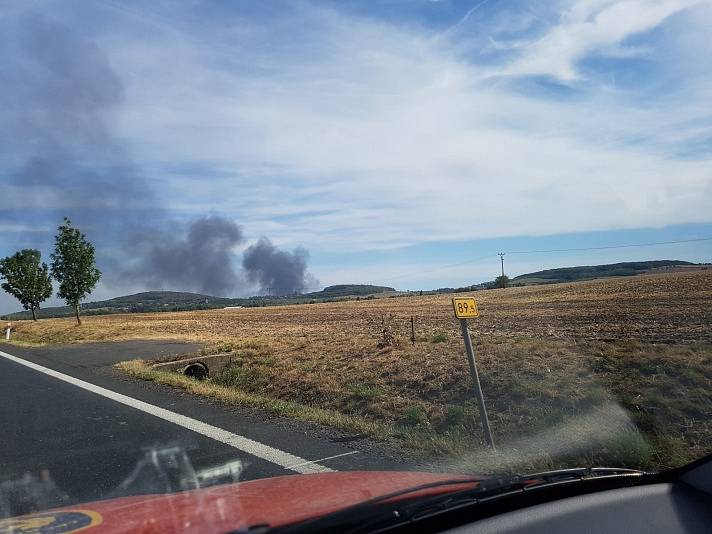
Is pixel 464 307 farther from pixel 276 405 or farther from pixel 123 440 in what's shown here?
pixel 123 440

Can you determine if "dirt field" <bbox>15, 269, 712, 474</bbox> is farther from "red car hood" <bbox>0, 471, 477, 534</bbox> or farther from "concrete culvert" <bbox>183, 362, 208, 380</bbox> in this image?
"red car hood" <bbox>0, 471, 477, 534</bbox>

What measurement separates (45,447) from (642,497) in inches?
258

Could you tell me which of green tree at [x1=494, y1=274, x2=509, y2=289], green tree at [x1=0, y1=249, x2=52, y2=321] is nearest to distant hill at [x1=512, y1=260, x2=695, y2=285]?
green tree at [x1=494, y1=274, x2=509, y2=289]

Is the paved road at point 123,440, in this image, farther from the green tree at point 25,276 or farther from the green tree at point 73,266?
the green tree at point 25,276

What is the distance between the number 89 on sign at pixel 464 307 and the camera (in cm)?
650

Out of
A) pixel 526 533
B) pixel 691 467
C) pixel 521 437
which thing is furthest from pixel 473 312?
pixel 526 533

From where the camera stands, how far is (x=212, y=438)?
7047mm

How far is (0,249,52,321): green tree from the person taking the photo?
59.2 m

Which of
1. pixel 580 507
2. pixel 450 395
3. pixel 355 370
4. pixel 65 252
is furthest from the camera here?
pixel 65 252

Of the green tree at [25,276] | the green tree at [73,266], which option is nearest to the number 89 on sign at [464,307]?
the green tree at [73,266]

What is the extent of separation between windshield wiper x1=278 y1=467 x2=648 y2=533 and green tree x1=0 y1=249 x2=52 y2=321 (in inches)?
2548

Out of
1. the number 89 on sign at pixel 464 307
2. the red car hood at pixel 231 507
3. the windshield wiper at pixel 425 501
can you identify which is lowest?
the red car hood at pixel 231 507

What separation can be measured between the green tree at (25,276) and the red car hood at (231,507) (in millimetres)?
63347

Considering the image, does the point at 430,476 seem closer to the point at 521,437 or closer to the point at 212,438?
the point at 521,437
